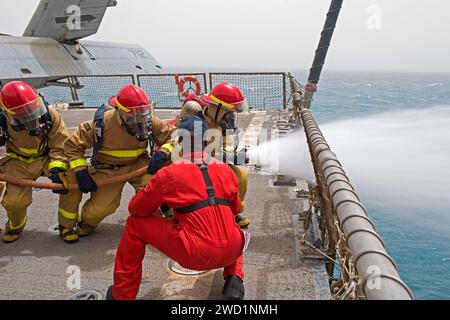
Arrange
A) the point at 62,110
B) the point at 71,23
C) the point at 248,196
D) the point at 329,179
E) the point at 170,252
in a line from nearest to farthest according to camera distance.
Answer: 1. the point at 329,179
2. the point at 170,252
3. the point at 248,196
4. the point at 62,110
5. the point at 71,23

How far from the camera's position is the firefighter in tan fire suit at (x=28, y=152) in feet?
11.9

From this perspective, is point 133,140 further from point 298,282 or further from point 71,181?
point 298,282

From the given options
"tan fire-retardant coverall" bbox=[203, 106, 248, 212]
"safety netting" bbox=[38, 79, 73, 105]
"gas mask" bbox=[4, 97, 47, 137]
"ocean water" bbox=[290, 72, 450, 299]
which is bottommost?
"ocean water" bbox=[290, 72, 450, 299]

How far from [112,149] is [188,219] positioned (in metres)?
1.79

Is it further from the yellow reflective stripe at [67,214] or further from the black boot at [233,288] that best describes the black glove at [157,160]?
the black boot at [233,288]

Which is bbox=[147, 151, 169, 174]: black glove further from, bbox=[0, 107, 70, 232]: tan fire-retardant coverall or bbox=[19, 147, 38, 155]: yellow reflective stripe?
bbox=[19, 147, 38, 155]: yellow reflective stripe

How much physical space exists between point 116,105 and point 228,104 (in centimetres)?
107

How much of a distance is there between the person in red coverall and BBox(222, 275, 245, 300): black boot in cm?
30

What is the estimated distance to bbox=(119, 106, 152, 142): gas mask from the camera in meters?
3.47

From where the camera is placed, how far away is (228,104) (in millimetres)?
3635

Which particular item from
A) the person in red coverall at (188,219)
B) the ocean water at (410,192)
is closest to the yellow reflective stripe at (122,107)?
the person in red coverall at (188,219)

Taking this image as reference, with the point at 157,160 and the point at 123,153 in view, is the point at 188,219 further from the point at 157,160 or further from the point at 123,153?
the point at 123,153

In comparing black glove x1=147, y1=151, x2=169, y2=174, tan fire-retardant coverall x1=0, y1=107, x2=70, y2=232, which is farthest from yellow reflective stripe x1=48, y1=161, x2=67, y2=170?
black glove x1=147, y1=151, x2=169, y2=174
